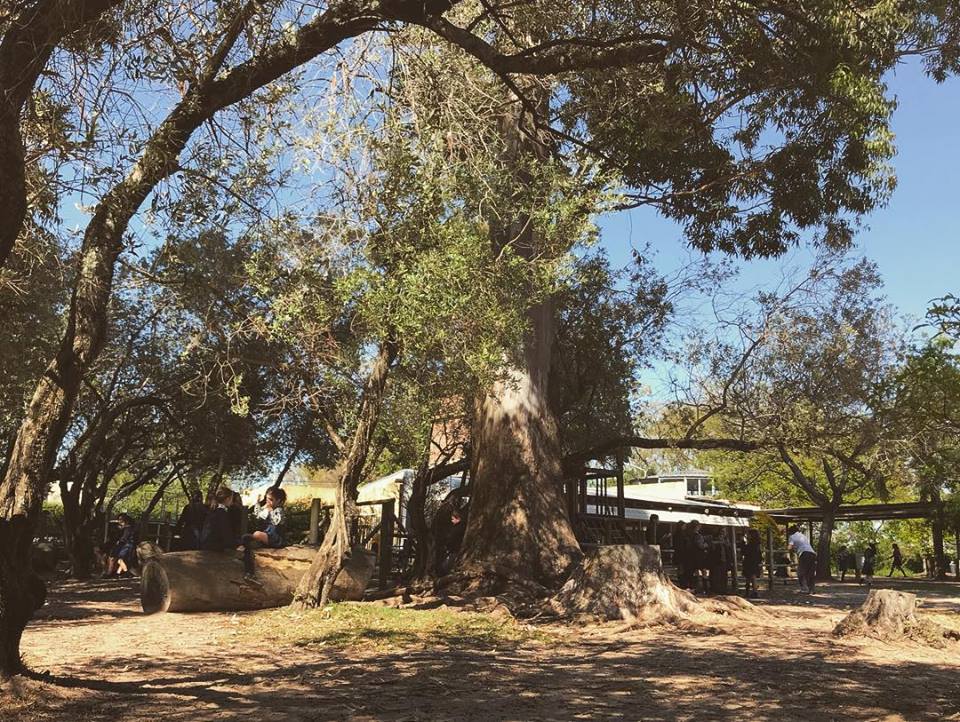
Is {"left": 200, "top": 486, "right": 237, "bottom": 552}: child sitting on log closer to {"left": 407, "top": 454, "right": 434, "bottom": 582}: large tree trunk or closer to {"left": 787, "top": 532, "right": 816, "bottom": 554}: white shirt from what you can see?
{"left": 407, "top": 454, "right": 434, "bottom": 582}: large tree trunk

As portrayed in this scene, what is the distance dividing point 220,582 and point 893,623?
25.2ft

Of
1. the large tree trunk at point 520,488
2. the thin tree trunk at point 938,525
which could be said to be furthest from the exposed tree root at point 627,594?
the thin tree trunk at point 938,525

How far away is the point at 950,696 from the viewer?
251 inches

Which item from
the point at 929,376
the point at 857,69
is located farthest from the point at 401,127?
the point at 929,376

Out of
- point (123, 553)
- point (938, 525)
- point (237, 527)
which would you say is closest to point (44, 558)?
point (123, 553)

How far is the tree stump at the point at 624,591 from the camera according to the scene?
35.9 feet

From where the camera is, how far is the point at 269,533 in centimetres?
1246

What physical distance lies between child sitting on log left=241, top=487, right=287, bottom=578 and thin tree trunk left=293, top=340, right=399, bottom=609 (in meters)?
0.73

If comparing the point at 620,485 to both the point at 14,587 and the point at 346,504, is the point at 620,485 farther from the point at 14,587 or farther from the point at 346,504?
the point at 14,587

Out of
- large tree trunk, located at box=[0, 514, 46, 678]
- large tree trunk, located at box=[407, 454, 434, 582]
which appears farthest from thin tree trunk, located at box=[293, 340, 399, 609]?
large tree trunk, located at box=[0, 514, 46, 678]

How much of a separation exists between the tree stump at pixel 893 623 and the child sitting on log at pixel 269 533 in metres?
6.94

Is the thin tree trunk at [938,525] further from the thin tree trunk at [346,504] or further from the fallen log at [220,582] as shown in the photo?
the fallen log at [220,582]

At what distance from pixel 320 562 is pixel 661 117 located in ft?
22.0

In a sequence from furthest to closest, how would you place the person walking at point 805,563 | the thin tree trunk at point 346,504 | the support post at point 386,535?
the person walking at point 805,563 → the support post at point 386,535 → the thin tree trunk at point 346,504
